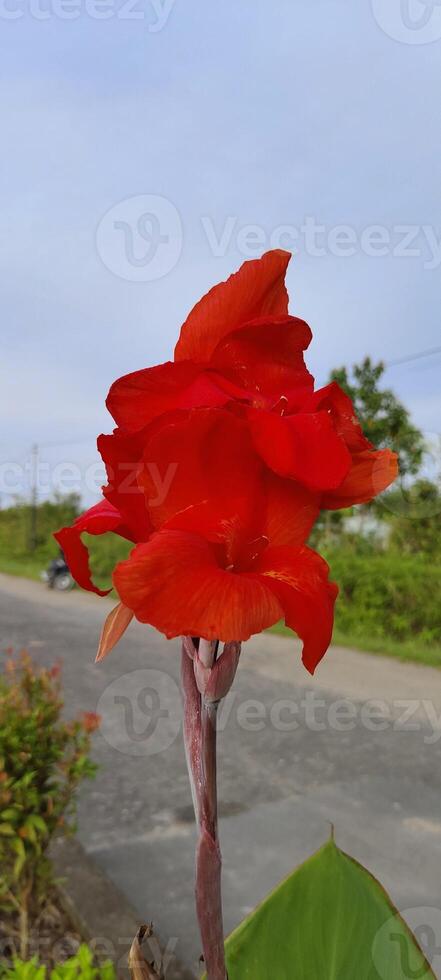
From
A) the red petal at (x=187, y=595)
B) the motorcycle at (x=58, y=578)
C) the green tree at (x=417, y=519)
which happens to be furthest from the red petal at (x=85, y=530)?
the motorcycle at (x=58, y=578)

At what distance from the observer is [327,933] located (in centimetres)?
90

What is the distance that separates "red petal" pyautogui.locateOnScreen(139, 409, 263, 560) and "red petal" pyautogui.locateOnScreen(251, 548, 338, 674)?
40 millimetres

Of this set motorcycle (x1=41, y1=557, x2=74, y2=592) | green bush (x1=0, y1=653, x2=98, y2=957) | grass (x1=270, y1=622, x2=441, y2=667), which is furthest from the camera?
motorcycle (x1=41, y1=557, x2=74, y2=592)

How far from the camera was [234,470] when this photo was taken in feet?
1.76

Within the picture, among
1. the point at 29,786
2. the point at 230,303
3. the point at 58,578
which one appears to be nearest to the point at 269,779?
the point at 29,786

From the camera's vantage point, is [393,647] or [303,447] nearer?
[303,447]

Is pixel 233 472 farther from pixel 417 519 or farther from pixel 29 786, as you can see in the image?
pixel 417 519

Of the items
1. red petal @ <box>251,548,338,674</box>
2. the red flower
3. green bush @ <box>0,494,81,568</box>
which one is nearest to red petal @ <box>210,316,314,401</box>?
the red flower

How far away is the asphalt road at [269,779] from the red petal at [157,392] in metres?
2.48

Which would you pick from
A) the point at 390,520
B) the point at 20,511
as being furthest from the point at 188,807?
the point at 20,511

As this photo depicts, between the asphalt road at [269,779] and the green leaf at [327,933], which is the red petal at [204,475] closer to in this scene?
the green leaf at [327,933]

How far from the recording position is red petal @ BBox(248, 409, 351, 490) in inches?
20.3

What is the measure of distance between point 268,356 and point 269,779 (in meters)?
4.04

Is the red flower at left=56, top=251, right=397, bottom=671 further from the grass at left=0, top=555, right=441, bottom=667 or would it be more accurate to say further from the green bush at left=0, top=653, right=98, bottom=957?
the grass at left=0, top=555, right=441, bottom=667
